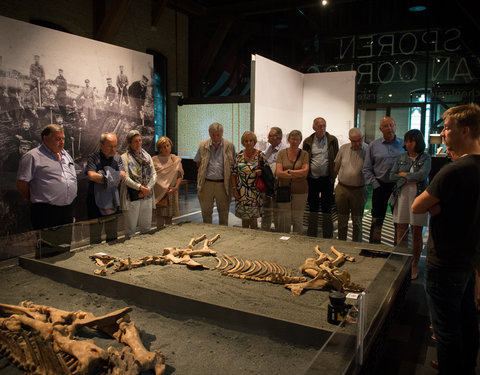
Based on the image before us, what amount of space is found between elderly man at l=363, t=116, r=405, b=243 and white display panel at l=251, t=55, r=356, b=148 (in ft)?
5.85

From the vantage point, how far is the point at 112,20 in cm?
973

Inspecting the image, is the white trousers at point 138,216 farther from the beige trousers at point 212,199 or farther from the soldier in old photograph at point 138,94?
the soldier in old photograph at point 138,94

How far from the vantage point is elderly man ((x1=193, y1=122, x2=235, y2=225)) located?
18.7ft

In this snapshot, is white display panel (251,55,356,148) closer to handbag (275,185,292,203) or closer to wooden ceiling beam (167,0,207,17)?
handbag (275,185,292,203)

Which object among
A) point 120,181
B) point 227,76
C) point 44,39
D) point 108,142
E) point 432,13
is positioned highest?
point 432,13

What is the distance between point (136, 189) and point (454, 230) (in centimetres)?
357

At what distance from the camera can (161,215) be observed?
17.6 ft

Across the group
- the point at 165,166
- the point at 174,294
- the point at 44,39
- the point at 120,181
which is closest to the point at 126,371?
the point at 174,294

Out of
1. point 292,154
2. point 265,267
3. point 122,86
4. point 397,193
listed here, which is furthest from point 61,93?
point 397,193

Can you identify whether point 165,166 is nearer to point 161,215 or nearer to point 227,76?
point 161,215

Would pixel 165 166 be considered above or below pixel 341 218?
above

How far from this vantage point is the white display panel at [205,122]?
10.0 meters

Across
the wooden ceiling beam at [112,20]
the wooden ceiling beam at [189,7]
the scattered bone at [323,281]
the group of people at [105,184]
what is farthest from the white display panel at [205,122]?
the scattered bone at [323,281]

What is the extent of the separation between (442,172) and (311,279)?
159cm
